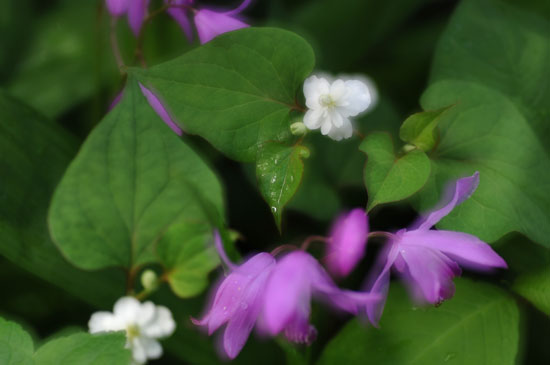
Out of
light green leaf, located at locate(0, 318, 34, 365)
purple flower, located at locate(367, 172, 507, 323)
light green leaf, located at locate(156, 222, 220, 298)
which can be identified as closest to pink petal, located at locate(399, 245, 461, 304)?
purple flower, located at locate(367, 172, 507, 323)

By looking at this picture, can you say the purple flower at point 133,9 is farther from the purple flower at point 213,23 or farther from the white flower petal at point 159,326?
the white flower petal at point 159,326

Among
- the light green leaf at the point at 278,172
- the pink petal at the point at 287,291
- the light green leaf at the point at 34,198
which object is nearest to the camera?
the pink petal at the point at 287,291

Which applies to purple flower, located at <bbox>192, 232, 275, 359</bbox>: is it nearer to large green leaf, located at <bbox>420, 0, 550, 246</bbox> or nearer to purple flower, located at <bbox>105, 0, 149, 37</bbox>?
large green leaf, located at <bbox>420, 0, 550, 246</bbox>

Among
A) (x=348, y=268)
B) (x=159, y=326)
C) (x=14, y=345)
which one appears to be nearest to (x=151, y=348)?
(x=159, y=326)

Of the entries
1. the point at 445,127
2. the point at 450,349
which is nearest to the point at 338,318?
the point at 450,349

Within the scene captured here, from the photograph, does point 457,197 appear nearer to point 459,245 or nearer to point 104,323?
point 459,245

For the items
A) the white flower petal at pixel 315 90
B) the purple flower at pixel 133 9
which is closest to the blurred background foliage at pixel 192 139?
the purple flower at pixel 133 9
